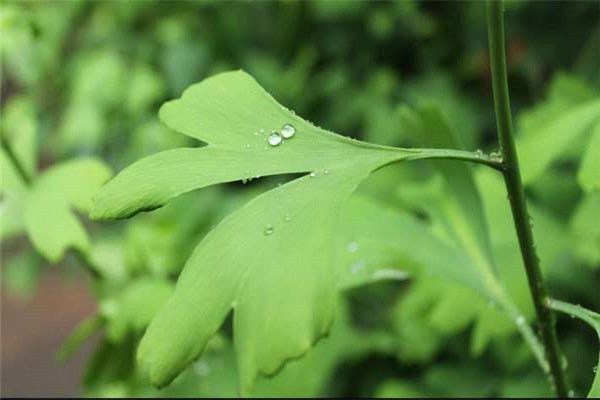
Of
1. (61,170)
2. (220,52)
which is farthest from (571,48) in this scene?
(61,170)

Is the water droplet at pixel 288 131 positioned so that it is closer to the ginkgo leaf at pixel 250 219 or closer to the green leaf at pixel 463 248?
the ginkgo leaf at pixel 250 219

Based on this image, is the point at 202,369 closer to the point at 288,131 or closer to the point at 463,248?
the point at 463,248

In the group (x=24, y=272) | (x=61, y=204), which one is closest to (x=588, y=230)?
(x=61, y=204)

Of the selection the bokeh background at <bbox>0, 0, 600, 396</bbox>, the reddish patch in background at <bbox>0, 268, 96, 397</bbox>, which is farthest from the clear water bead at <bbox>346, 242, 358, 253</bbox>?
the reddish patch in background at <bbox>0, 268, 96, 397</bbox>

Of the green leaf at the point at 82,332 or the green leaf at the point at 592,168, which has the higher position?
the green leaf at the point at 592,168

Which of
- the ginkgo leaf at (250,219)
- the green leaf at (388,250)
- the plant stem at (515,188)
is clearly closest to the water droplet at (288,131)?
the ginkgo leaf at (250,219)

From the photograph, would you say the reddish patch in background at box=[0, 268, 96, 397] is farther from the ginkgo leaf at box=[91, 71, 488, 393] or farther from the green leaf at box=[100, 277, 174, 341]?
the ginkgo leaf at box=[91, 71, 488, 393]

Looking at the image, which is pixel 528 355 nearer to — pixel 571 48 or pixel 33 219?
pixel 33 219
